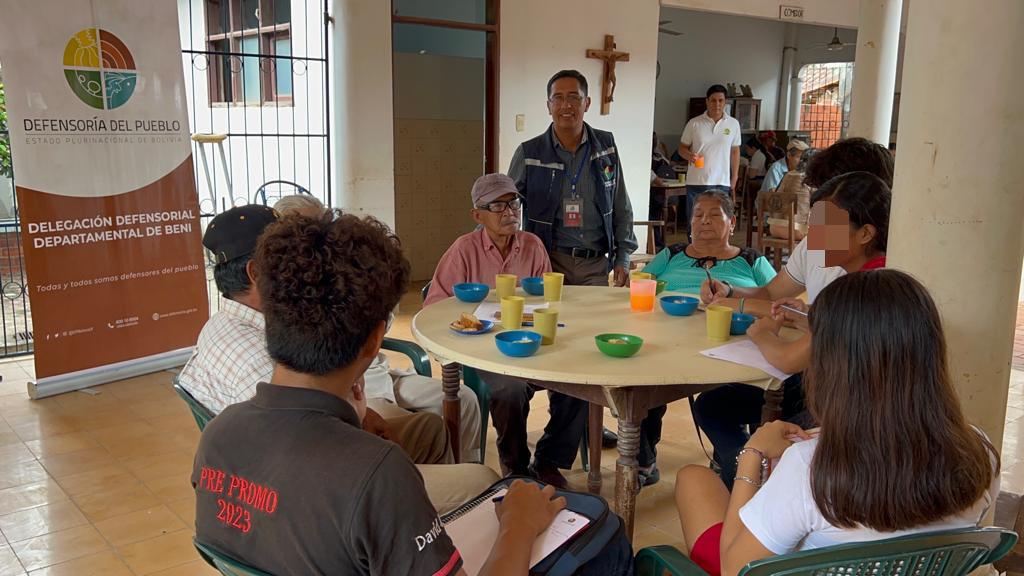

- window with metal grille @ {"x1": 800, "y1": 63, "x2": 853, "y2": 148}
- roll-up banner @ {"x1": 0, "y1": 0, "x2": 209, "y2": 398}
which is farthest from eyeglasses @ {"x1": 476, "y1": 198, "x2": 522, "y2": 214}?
window with metal grille @ {"x1": 800, "y1": 63, "x2": 853, "y2": 148}

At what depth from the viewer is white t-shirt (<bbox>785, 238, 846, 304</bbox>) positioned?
101 inches

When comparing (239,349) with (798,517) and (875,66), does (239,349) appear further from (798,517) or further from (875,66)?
(875,66)

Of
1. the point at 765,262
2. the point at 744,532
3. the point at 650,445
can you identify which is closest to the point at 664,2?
the point at 765,262

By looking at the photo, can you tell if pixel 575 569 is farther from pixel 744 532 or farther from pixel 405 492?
pixel 405 492

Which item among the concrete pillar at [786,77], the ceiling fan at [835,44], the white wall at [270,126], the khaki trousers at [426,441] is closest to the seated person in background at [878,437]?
the khaki trousers at [426,441]

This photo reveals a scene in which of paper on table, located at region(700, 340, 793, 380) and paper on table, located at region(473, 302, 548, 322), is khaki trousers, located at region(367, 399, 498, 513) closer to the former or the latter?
paper on table, located at region(473, 302, 548, 322)

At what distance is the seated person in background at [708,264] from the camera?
3.13 m

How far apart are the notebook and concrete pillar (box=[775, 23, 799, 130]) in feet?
46.7

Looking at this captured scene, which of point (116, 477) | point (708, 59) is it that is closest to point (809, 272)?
point (116, 477)

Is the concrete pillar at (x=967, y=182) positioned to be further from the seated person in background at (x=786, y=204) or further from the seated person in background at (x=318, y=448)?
the seated person in background at (x=786, y=204)

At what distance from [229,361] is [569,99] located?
2.13 metres

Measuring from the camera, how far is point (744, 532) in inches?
55.4

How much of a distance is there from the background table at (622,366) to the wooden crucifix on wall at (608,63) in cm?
518

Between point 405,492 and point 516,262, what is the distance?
212 cm
